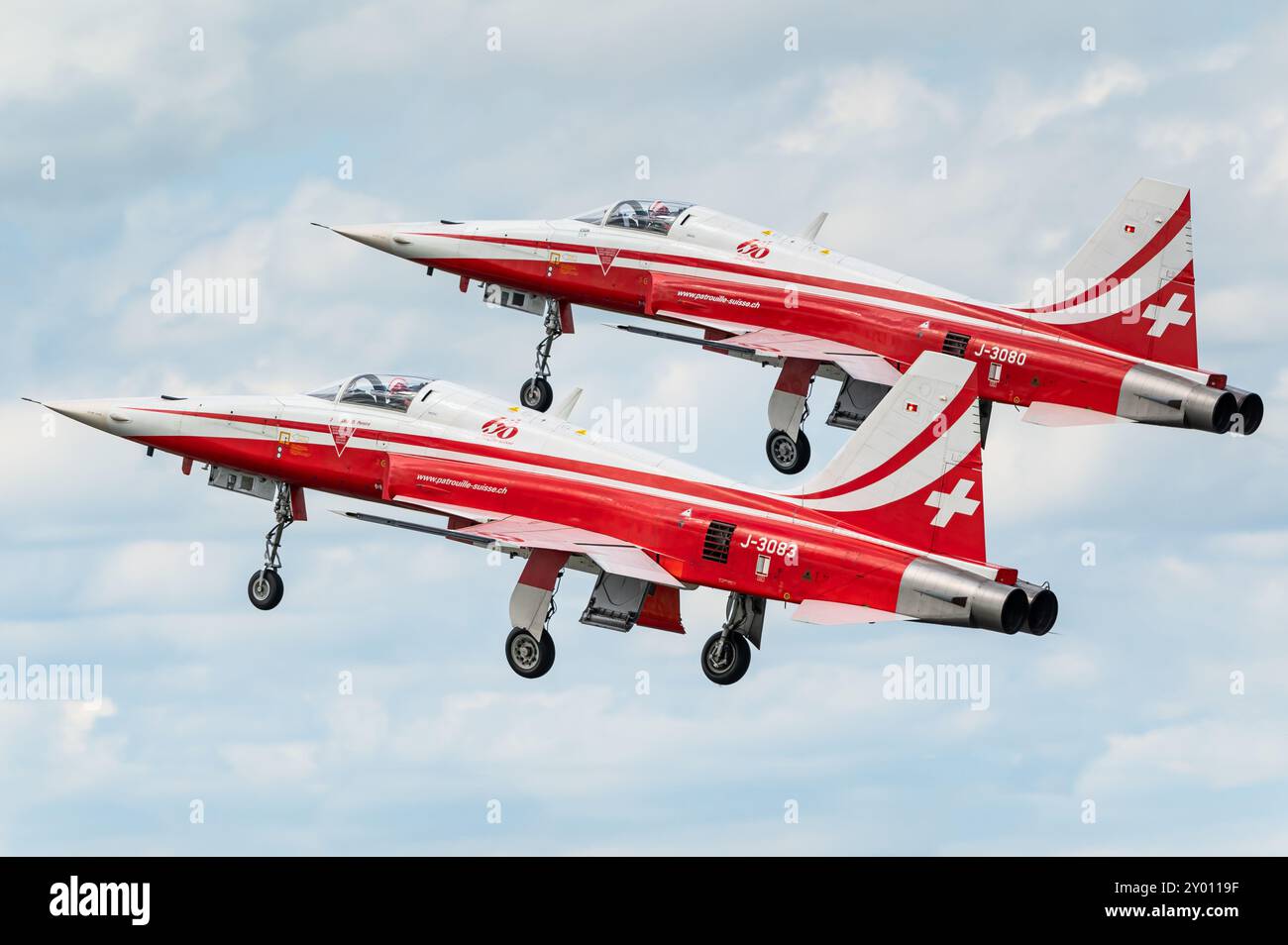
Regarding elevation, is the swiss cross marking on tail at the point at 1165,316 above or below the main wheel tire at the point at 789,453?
above

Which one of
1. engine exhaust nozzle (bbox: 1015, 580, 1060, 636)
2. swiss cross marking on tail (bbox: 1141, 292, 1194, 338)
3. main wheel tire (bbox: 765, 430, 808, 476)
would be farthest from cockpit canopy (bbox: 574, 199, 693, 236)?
engine exhaust nozzle (bbox: 1015, 580, 1060, 636)

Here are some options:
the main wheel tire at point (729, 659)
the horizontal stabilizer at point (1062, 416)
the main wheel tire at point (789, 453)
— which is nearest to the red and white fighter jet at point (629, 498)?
the main wheel tire at point (729, 659)

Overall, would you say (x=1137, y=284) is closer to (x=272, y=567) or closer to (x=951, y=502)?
(x=951, y=502)

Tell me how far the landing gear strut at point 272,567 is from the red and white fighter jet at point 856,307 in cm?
604

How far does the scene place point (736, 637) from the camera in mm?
40250

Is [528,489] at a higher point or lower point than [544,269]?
lower

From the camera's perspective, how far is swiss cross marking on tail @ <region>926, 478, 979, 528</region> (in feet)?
126

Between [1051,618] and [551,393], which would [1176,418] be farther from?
[551,393]

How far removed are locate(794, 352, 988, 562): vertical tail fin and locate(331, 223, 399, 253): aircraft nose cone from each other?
13.7m

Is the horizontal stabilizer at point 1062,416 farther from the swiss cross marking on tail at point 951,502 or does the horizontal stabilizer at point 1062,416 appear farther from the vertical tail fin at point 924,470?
the swiss cross marking on tail at point 951,502

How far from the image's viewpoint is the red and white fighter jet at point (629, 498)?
38344 millimetres

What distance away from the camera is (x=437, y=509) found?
42125mm

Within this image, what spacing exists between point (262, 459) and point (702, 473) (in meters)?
7.51

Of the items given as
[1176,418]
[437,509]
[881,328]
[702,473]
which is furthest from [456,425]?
[1176,418]
